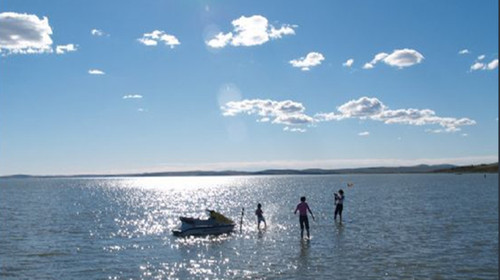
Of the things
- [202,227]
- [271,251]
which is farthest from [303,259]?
[202,227]

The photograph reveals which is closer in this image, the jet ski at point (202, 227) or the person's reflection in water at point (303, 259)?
the person's reflection in water at point (303, 259)

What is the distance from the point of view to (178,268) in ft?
65.9

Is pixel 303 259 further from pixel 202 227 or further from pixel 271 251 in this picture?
pixel 202 227

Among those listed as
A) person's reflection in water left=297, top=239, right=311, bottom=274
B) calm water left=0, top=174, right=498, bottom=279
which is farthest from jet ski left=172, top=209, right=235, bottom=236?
person's reflection in water left=297, top=239, right=311, bottom=274

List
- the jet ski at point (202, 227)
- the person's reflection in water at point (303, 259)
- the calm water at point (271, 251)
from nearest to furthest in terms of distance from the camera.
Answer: the person's reflection in water at point (303, 259) < the calm water at point (271, 251) < the jet ski at point (202, 227)

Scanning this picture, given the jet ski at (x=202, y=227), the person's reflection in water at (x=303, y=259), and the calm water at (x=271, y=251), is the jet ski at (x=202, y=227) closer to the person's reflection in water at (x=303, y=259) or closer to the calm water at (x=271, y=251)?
the calm water at (x=271, y=251)

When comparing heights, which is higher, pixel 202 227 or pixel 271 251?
pixel 202 227

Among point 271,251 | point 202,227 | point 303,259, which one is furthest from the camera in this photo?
point 202,227

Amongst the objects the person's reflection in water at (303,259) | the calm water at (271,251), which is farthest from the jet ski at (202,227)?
the person's reflection in water at (303,259)

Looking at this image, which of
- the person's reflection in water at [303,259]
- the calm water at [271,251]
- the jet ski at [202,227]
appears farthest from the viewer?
the jet ski at [202,227]

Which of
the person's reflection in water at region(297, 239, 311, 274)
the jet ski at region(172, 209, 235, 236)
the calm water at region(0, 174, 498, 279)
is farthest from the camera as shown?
the jet ski at region(172, 209, 235, 236)

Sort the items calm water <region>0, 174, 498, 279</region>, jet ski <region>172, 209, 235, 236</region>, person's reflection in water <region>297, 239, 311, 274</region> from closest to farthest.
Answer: person's reflection in water <region>297, 239, 311, 274</region> → calm water <region>0, 174, 498, 279</region> → jet ski <region>172, 209, 235, 236</region>

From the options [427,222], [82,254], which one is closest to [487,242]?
[427,222]

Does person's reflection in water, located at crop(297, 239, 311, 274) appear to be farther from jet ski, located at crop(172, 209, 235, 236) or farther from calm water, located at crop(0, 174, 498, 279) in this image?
jet ski, located at crop(172, 209, 235, 236)
